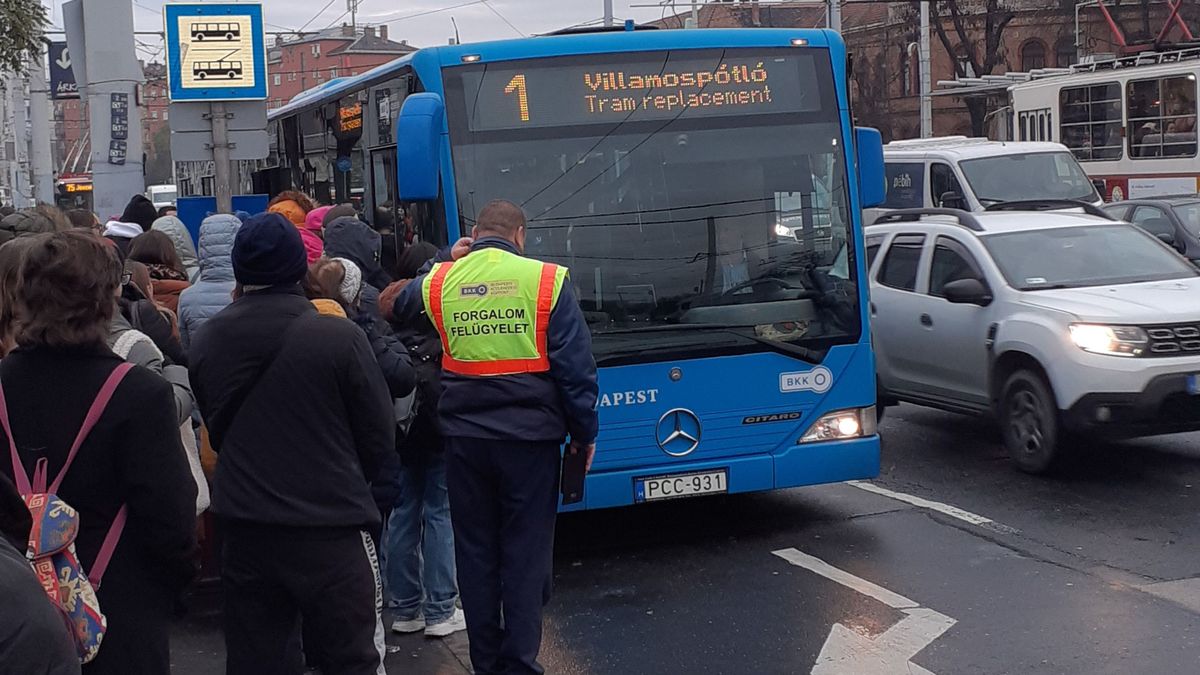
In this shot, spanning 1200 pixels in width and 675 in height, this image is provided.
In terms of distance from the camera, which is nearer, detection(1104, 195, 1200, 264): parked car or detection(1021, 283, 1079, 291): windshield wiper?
detection(1021, 283, 1079, 291): windshield wiper

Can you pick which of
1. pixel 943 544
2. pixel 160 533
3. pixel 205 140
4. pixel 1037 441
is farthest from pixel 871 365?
pixel 205 140

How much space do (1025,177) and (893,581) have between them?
13830 millimetres

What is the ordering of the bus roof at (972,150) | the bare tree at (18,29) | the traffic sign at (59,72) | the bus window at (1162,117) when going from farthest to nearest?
1. the traffic sign at (59,72)
2. the bus window at (1162,117)
3. the bus roof at (972,150)
4. the bare tree at (18,29)

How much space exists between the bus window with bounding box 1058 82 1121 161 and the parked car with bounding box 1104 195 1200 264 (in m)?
6.05

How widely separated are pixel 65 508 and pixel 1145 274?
28.2 feet

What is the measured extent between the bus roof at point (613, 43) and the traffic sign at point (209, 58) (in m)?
3.71

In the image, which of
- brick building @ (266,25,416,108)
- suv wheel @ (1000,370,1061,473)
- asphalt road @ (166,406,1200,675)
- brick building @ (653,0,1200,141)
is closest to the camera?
asphalt road @ (166,406,1200,675)

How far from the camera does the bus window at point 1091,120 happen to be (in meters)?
24.5

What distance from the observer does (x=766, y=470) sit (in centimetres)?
802

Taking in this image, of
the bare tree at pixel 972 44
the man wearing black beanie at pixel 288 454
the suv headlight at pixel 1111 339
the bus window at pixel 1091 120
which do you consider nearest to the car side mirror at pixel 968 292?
the suv headlight at pixel 1111 339

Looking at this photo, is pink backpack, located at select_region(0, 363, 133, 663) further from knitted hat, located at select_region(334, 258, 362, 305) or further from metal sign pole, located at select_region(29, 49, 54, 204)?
metal sign pole, located at select_region(29, 49, 54, 204)

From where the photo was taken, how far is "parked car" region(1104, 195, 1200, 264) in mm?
17547

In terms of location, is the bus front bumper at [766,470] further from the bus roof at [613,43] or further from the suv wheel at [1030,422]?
the bus roof at [613,43]

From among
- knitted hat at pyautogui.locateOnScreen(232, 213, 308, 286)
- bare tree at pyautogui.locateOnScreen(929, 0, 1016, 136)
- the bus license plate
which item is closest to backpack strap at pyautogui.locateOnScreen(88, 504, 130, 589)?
knitted hat at pyautogui.locateOnScreen(232, 213, 308, 286)
